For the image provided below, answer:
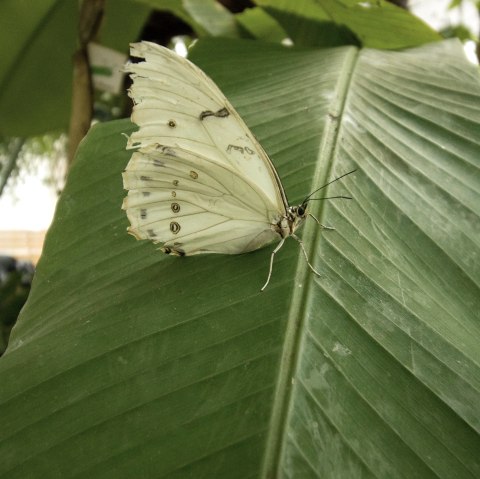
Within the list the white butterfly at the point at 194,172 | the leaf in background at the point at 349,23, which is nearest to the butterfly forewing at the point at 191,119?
the white butterfly at the point at 194,172

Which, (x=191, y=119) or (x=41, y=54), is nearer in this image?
(x=191, y=119)

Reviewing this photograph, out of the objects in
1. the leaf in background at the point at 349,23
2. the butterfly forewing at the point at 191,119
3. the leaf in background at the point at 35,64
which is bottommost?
the leaf in background at the point at 35,64

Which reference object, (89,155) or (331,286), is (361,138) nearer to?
(331,286)

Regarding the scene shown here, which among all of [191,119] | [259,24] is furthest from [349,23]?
[191,119]

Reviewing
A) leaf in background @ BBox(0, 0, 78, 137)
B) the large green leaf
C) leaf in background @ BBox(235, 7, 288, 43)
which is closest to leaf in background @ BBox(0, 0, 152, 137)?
leaf in background @ BBox(0, 0, 78, 137)

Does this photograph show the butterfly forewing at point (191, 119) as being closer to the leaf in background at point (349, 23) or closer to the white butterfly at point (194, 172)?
the white butterfly at point (194, 172)

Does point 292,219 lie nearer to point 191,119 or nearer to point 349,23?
point 191,119

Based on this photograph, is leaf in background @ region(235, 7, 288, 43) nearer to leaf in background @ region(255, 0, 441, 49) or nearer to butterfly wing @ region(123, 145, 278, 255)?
leaf in background @ region(255, 0, 441, 49)
